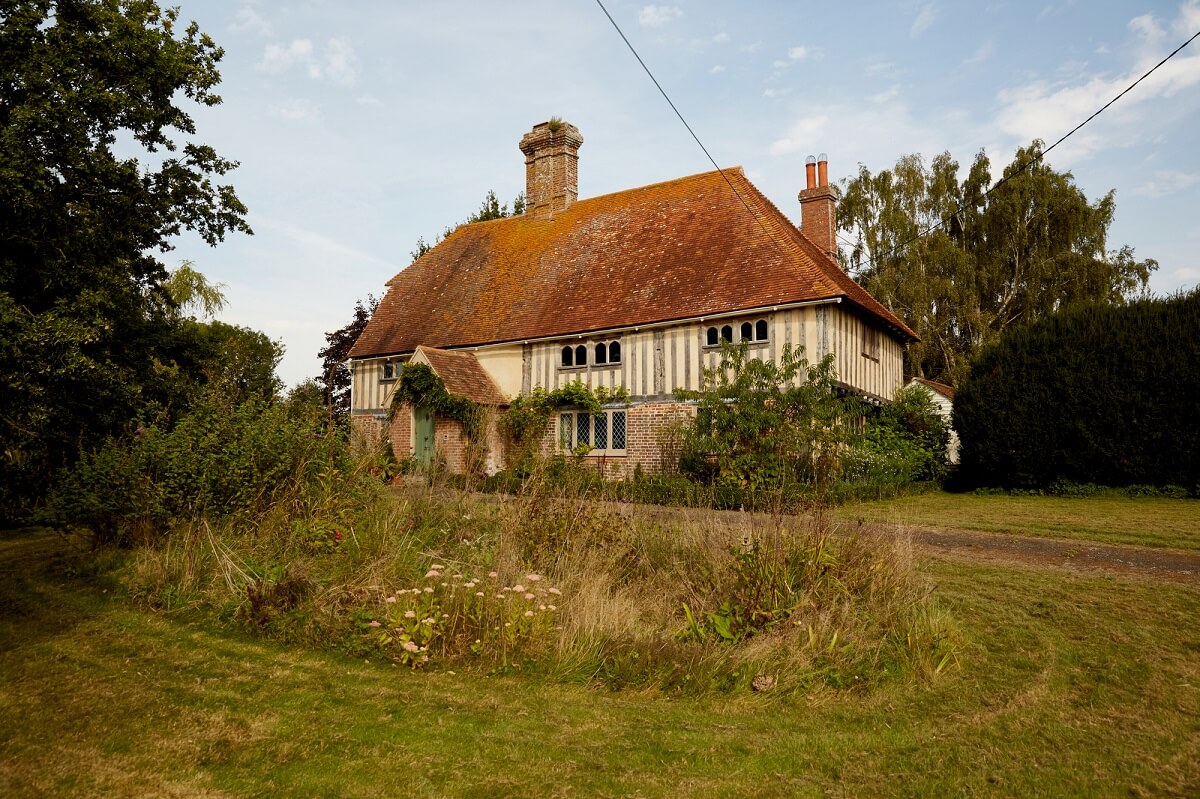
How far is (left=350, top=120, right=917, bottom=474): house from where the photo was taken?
→ 54.3ft

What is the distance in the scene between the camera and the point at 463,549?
21.0 feet

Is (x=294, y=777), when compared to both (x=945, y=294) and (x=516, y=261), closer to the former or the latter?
(x=516, y=261)

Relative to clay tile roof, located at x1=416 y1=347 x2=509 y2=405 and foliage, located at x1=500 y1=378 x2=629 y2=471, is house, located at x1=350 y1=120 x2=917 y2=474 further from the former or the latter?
foliage, located at x1=500 y1=378 x2=629 y2=471

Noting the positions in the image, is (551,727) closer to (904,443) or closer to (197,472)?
(197,472)

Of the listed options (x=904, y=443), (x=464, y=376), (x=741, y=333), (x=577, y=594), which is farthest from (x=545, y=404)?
(x=577, y=594)

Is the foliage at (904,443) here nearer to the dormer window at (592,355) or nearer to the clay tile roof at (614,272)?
the clay tile roof at (614,272)

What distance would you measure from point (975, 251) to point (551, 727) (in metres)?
30.3

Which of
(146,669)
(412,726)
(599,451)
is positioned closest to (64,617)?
(146,669)

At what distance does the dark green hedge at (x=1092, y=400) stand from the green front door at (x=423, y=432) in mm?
12968

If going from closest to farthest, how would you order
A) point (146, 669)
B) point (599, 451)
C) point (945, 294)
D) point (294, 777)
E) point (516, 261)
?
point (294, 777), point (146, 669), point (599, 451), point (516, 261), point (945, 294)

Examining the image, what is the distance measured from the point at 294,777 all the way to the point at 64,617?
3.74 meters

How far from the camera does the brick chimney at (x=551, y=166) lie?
2312 centimetres

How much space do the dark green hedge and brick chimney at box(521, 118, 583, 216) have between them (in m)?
13.1

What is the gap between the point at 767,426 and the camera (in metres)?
14.1
